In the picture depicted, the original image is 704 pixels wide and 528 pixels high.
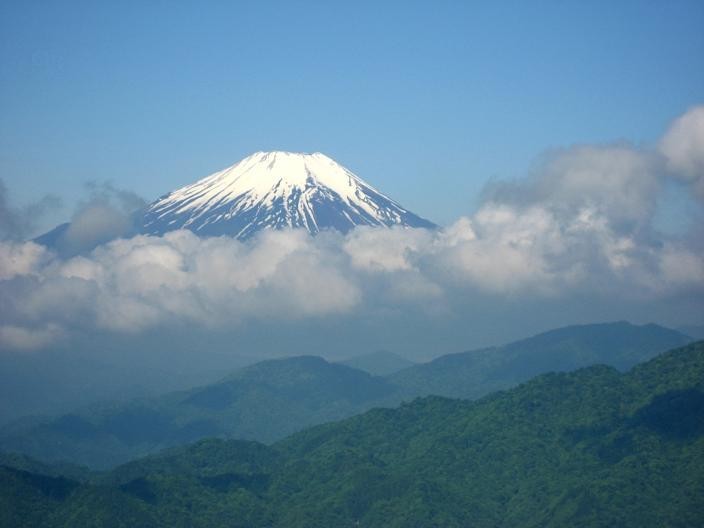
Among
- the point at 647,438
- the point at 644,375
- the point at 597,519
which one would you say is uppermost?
the point at 644,375

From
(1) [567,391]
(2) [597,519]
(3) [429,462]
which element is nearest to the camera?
(2) [597,519]

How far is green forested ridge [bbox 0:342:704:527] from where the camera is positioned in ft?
326

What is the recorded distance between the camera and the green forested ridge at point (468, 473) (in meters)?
99.4

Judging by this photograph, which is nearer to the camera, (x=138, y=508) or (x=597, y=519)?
(x=597, y=519)

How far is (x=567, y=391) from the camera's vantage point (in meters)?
127

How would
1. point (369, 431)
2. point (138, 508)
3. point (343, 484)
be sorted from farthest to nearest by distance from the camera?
1. point (369, 431)
2. point (343, 484)
3. point (138, 508)

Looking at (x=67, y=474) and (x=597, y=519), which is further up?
(x=67, y=474)

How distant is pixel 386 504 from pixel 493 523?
9.87 m

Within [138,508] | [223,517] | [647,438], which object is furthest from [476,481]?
[138,508]

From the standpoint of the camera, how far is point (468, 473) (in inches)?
4532

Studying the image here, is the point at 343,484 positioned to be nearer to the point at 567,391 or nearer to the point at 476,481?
the point at 476,481

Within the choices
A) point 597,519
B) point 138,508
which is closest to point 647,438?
point 597,519

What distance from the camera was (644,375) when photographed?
4875 inches

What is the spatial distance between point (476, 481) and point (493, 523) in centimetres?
943
